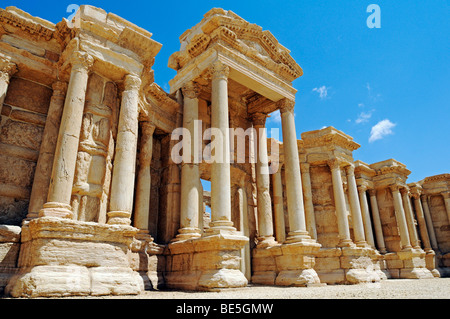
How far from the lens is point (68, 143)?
7547 millimetres

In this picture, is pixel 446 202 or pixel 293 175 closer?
pixel 293 175

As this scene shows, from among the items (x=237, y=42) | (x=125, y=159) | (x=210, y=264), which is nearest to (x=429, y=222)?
(x=237, y=42)

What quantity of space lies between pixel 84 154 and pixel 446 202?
28.8 meters

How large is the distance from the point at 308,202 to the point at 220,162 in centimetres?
961

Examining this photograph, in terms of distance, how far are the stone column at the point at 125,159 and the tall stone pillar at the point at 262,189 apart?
6.56 metres

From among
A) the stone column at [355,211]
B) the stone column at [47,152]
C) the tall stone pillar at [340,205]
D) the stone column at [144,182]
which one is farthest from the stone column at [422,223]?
the stone column at [47,152]

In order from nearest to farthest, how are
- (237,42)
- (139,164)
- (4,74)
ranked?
(4,74)
(139,164)
(237,42)

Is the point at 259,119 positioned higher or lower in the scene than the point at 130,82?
higher

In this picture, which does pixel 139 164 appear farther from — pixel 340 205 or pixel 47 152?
pixel 340 205
